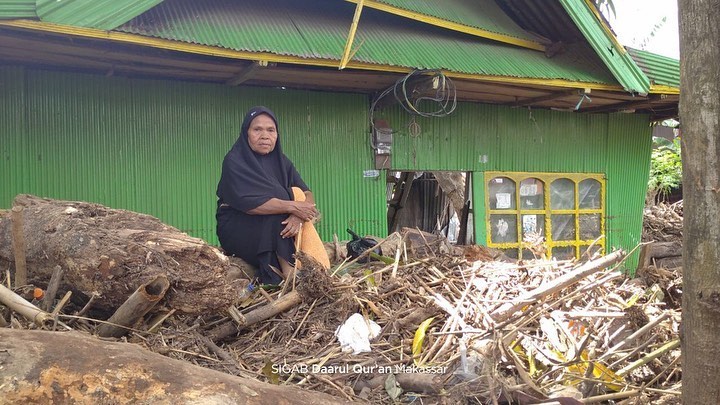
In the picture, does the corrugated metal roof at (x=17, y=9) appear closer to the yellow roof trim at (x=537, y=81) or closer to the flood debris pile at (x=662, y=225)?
the yellow roof trim at (x=537, y=81)

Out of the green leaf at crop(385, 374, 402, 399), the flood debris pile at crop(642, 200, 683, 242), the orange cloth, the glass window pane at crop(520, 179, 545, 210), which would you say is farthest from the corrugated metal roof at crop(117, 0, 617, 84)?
the flood debris pile at crop(642, 200, 683, 242)

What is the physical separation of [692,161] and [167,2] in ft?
14.9

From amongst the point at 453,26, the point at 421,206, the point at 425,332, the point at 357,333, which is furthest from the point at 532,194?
the point at 357,333

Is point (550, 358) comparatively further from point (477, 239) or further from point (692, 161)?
point (477, 239)

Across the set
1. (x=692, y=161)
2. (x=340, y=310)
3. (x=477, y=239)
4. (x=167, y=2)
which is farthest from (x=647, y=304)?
(x=167, y=2)

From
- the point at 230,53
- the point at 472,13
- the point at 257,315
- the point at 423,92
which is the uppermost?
the point at 472,13

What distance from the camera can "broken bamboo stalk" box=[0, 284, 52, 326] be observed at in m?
2.96

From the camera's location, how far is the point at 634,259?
350 inches

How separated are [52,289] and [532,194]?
6.73 meters

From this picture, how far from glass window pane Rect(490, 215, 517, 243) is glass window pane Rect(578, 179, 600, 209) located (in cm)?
131

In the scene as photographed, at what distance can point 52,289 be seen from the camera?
10.5ft

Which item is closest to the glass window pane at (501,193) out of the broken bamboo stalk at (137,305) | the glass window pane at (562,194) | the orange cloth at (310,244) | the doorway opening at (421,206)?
the glass window pane at (562,194)

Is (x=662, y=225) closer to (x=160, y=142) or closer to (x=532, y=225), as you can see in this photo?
(x=532, y=225)

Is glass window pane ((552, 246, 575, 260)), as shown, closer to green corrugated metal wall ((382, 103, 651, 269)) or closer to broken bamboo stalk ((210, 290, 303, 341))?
green corrugated metal wall ((382, 103, 651, 269))
